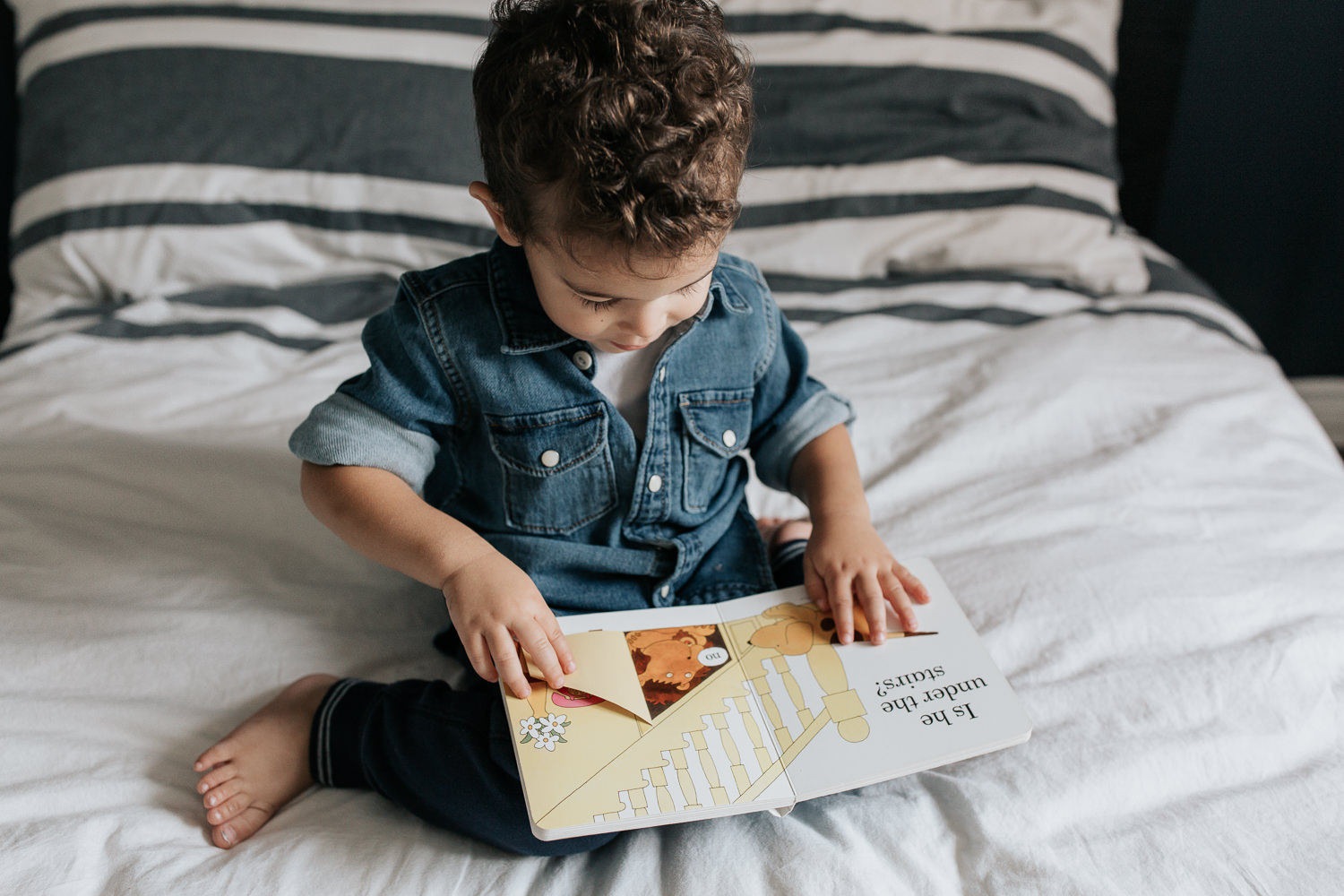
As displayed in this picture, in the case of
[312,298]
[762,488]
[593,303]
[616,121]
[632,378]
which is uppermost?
[616,121]

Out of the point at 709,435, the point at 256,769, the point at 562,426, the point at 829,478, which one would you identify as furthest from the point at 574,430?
the point at 256,769

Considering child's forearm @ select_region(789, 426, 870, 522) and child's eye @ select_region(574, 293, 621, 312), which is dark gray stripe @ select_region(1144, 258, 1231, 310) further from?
child's eye @ select_region(574, 293, 621, 312)

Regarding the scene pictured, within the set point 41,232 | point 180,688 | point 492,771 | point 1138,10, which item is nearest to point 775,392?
point 492,771

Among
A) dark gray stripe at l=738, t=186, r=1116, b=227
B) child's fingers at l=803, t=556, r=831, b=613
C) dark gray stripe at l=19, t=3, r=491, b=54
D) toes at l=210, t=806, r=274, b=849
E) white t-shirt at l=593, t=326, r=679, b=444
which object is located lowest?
toes at l=210, t=806, r=274, b=849

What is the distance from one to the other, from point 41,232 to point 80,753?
731 millimetres

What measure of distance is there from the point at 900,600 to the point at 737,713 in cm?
15

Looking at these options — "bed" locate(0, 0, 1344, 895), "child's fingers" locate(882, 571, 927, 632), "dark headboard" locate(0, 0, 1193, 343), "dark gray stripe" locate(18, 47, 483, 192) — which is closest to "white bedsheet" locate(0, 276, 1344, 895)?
"bed" locate(0, 0, 1344, 895)

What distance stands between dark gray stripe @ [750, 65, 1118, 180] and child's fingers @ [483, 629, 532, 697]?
33.3 inches

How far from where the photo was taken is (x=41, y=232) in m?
1.15

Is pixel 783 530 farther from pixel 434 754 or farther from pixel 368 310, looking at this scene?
pixel 368 310

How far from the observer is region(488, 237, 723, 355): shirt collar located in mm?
702

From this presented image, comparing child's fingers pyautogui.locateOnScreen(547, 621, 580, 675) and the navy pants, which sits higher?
Result: child's fingers pyautogui.locateOnScreen(547, 621, 580, 675)

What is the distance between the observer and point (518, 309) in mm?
703

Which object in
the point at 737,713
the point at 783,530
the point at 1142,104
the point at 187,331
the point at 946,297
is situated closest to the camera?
the point at 737,713
